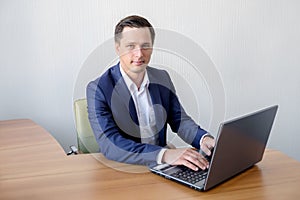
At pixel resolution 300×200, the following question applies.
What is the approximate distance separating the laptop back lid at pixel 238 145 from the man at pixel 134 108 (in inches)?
8.0

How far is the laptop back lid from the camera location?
3.82 feet

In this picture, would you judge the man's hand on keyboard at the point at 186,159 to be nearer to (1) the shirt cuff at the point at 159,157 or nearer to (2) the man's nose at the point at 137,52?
(1) the shirt cuff at the point at 159,157

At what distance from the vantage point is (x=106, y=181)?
4.21ft

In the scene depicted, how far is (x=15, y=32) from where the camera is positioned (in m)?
2.37

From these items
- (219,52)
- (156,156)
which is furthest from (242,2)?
(156,156)

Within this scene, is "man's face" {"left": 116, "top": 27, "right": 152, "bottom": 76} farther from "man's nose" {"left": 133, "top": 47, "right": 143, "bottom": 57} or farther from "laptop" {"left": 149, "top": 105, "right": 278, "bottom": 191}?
"laptop" {"left": 149, "top": 105, "right": 278, "bottom": 191}

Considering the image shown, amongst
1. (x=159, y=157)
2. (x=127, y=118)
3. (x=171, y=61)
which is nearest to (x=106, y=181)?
(x=159, y=157)

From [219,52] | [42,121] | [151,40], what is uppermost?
[151,40]

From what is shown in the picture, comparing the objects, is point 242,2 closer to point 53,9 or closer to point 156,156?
point 53,9

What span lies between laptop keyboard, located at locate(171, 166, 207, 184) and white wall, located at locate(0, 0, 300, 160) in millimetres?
1337

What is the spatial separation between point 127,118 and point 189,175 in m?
0.44

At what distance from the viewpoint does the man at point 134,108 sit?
4.91 ft

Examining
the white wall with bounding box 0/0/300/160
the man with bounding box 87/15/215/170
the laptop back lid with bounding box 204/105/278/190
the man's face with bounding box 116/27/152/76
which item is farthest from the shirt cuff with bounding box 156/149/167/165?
the white wall with bounding box 0/0/300/160

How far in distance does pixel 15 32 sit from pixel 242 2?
1.50 metres
